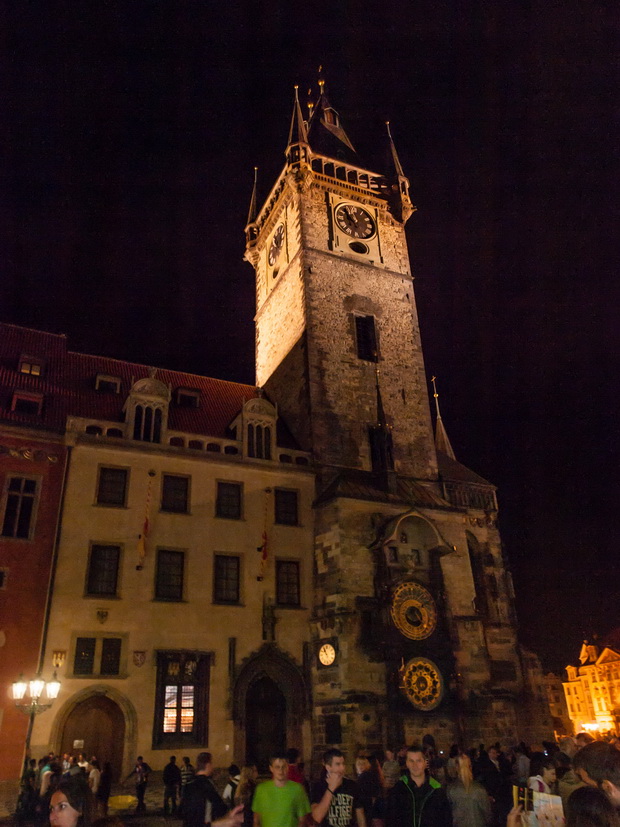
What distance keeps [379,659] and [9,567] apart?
1265 centimetres

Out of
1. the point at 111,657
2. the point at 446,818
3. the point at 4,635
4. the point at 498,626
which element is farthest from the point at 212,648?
the point at 446,818

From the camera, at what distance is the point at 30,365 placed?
26.0 m

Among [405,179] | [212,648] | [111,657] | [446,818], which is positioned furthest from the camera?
[405,179]

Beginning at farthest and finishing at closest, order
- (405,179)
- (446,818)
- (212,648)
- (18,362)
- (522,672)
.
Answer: (405,179) → (522,672) → (18,362) → (212,648) → (446,818)

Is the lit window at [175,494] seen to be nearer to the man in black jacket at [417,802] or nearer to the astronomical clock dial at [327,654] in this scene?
the astronomical clock dial at [327,654]

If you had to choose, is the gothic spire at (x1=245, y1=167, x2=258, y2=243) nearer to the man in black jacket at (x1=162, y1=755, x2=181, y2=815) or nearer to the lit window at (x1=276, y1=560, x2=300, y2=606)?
the lit window at (x1=276, y1=560, x2=300, y2=606)

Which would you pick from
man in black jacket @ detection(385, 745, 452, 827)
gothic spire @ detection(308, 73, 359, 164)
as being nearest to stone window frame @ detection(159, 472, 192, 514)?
man in black jacket @ detection(385, 745, 452, 827)

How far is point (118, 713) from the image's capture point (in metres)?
19.9

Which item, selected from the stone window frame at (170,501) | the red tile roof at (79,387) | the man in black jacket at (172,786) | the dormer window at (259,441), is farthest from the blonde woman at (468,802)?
the dormer window at (259,441)

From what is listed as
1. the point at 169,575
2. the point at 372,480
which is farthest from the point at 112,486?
the point at 372,480

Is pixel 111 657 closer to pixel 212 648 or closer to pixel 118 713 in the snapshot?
pixel 118 713

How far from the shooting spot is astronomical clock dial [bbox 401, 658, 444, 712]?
71.8 feet

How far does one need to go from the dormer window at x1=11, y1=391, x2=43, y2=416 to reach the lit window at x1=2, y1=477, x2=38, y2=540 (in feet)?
10.5

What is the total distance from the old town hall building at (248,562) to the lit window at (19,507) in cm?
6
